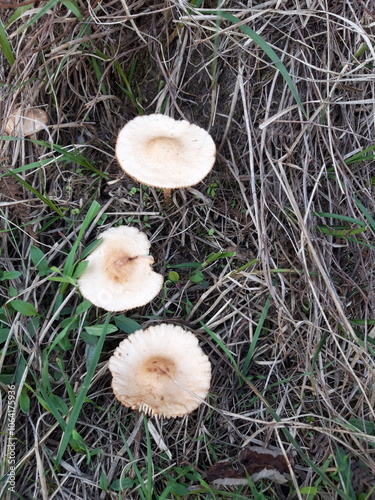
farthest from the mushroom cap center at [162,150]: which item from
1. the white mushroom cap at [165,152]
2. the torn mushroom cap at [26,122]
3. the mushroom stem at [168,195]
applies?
the torn mushroom cap at [26,122]

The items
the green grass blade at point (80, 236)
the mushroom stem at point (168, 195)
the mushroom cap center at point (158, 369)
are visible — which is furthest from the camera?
the mushroom stem at point (168, 195)

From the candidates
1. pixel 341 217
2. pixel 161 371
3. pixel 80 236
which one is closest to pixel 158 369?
pixel 161 371

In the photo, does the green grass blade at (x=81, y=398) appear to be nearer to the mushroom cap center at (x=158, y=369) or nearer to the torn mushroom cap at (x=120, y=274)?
the torn mushroom cap at (x=120, y=274)

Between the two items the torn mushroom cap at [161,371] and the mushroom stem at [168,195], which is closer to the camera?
the torn mushroom cap at [161,371]

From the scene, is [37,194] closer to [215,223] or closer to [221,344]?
[215,223]

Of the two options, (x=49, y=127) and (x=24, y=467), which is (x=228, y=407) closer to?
(x=24, y=467)

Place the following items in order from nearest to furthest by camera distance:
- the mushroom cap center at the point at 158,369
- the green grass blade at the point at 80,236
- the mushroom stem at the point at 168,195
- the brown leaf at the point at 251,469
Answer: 1. the brown leaf at the point at 251,469
2. the mushroom cap center at the point at 158,369
3. the green grass blade at the point at 80,236
4. the mushroom stem at the point at 168,195
